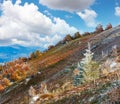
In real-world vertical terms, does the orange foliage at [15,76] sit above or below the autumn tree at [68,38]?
below

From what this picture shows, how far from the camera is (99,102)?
12789 mm

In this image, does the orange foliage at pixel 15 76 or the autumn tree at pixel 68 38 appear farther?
the autumn tree at pixel 68 38

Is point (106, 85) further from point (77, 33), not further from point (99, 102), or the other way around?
point (77, 33)

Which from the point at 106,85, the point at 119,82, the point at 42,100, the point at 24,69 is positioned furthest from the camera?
the point at 24,69

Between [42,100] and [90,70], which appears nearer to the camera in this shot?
[42,100]

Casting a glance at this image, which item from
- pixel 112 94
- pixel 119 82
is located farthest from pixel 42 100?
pixel 112 94

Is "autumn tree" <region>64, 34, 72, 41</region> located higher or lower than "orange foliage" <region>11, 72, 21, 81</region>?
higher

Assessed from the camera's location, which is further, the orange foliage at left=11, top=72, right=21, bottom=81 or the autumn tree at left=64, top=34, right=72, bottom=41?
the autumn tree at left=64, top=34, right=72, bottom=41

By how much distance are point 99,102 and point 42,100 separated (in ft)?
20.6

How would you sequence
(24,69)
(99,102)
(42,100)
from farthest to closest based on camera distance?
1. (24,69)
2. (42,100)
3. (99,102)

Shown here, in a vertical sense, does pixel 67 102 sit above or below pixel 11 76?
below

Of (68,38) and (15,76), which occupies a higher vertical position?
(68,38)

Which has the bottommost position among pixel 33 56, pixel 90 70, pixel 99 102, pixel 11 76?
pixel 99 102

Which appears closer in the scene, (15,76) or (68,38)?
(15,76)
